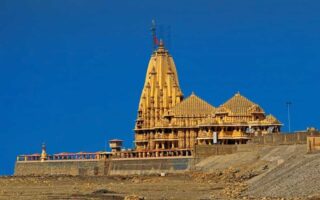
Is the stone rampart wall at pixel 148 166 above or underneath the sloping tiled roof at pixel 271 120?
underneath

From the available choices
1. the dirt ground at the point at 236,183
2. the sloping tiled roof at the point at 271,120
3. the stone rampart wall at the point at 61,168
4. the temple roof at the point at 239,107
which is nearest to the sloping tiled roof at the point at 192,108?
the temple roof at the point at 239,107

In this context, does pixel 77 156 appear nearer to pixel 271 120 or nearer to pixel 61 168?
pixel 61 168

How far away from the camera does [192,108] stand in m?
131

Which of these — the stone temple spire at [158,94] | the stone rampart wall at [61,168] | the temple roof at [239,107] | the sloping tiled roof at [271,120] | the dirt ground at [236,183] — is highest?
the stone temple spire at [158,94]

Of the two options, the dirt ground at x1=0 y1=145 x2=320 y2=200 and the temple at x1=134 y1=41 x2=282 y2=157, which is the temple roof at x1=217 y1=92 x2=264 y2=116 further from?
the dirt ground at x1=0 y1=145 x2=320 y2=200

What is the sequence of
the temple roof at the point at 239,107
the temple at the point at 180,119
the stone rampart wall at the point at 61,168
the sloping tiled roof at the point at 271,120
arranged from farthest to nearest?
the stone rampart wall at the point at 61,168
the temple roof at the point at 239,107
the temple at the point at 180,119
the sloping tiled roof at the point at 271,120

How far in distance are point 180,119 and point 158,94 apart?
10331 mm

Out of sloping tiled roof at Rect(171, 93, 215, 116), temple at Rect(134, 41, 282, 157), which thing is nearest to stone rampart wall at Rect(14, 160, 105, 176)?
temple at Rect(134, 41, 282, 157)

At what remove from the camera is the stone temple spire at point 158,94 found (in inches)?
5418

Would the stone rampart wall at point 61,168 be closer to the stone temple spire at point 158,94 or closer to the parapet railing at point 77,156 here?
the parapet railing at point 77,156

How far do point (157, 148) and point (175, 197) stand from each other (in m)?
62.1

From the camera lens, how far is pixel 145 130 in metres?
136

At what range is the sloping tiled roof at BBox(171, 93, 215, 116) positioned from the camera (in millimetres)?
130250

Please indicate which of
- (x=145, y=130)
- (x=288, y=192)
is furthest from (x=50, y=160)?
(x=288, y=192)
